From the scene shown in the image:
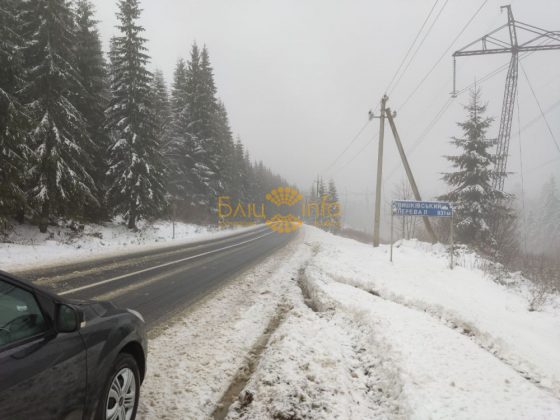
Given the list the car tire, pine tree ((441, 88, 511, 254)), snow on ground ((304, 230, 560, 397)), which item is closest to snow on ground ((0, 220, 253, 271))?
the car tire

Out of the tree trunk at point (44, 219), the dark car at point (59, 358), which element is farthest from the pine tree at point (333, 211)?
the dark car at point (59, 358)

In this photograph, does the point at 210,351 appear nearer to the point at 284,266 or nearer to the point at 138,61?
the point at 284,266

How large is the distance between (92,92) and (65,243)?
9279 millimetres

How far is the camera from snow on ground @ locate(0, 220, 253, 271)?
10677 millimetres

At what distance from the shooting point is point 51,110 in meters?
14.2

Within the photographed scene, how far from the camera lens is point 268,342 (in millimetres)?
5105

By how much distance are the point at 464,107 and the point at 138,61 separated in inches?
829

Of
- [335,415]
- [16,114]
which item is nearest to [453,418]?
[335,415]

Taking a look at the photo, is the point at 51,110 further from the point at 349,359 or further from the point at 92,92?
the point at 349,359

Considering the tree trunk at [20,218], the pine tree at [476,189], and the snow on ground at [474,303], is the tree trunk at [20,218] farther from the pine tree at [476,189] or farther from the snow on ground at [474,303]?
the pine tree at [476,189]

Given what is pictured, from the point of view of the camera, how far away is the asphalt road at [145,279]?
665cm

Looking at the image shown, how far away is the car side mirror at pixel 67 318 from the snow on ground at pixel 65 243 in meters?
8.71

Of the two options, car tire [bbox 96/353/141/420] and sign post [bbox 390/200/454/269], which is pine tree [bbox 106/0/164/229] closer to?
sign post [bbox 390/200/454/269]

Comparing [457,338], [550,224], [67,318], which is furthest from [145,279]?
[550,224]
